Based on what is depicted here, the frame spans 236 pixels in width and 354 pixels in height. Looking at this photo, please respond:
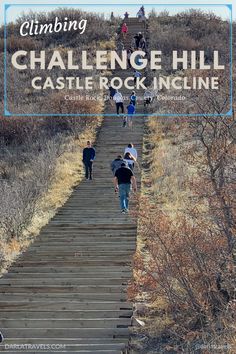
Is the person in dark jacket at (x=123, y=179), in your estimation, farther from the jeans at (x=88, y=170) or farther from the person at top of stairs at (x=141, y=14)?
the person at top of stairs at (x=141, y=14)

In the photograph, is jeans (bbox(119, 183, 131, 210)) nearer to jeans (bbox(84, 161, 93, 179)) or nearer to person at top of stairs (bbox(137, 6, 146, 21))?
jeans (bbox(84, 161, 93, 179))

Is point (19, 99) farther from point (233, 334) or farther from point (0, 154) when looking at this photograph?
point (233, 334)

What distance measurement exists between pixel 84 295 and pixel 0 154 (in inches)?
792

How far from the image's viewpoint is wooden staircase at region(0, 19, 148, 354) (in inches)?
390

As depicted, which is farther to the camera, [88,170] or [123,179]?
[88,170]

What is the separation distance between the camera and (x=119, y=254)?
1395 centimetres

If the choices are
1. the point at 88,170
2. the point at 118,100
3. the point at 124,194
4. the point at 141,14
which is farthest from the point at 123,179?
the point at 141,14

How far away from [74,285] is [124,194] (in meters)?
4.71

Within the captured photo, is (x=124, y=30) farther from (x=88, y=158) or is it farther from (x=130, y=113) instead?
(x=88, y=158)

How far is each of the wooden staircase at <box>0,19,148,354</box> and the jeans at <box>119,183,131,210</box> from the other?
345 mm

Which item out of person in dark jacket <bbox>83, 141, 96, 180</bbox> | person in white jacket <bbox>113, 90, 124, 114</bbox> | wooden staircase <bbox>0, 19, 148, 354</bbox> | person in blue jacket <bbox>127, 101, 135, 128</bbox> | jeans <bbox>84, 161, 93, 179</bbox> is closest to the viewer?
wooden staircase <bbox>0, 19, 148, 354</bbox>

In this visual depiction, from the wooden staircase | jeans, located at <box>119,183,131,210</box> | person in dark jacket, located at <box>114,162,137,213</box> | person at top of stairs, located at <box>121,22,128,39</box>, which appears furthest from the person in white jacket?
person at top of stairs, located at <box>121,22,128,39</box>

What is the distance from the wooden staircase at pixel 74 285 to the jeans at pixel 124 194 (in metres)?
→ 0.34

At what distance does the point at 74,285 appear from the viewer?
12.2 metres
